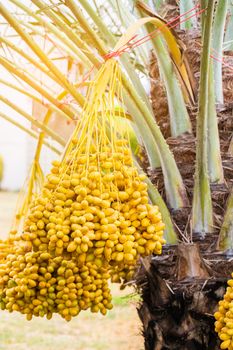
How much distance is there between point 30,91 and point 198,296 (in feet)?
2.57

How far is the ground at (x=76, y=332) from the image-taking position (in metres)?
4.58

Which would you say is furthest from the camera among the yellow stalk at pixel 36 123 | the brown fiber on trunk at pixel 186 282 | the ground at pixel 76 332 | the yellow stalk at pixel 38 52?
the ground at pixel 76 332

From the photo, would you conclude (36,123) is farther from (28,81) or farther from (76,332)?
(76,332)

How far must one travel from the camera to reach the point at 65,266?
1300 millimetres

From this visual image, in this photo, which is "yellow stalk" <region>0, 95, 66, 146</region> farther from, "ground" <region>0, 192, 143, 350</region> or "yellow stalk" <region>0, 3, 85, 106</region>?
"ground" <region>0, 192, 143, 350</region>

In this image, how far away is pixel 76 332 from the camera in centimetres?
494

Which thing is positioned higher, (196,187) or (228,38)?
(228,38)

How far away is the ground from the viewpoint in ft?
15.0

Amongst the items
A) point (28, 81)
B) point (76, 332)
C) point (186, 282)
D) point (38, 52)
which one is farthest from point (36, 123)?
point (76, 332)

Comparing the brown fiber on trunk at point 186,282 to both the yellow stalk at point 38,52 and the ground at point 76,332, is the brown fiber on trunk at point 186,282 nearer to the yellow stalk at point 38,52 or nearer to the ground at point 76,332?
the yellow stalk at point 38,52

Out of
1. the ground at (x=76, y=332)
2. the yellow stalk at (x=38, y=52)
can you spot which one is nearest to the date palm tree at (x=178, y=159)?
the yellow stalk at (x=38, y=52)

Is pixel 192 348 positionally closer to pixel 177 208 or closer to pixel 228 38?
pixel 177 208

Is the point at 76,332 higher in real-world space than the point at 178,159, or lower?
lower

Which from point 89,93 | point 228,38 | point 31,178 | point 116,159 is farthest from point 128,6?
point 116,159
